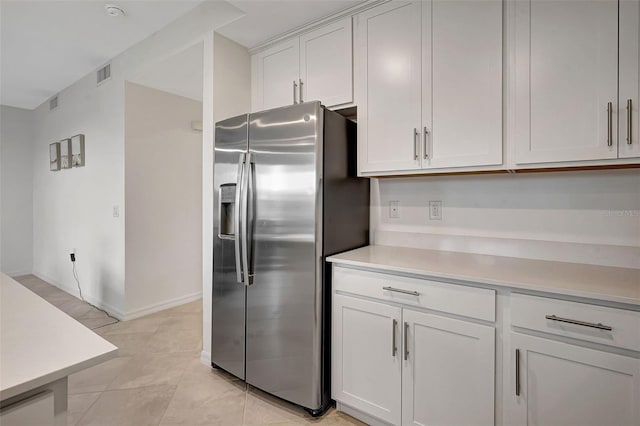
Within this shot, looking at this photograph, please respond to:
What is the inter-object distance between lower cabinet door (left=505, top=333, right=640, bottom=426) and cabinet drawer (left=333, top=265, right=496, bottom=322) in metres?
0.17

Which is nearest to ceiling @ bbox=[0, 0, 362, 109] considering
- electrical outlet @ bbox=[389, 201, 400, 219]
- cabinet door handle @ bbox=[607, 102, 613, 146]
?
electrical outlet @ bbox=[389, 201, 400, 219]

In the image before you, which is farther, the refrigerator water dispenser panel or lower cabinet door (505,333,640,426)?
the refrigerator water dispenser panel

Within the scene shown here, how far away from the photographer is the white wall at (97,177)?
258 centimetres

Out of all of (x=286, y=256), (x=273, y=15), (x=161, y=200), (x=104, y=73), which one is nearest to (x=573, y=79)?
(x=286, y=256)

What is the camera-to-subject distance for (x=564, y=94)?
1.39 m

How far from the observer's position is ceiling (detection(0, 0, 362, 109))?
2031mm

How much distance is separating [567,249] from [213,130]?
2.30m

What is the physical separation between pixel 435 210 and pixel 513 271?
2.19ft

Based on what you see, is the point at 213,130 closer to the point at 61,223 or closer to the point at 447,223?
the point at 447,223

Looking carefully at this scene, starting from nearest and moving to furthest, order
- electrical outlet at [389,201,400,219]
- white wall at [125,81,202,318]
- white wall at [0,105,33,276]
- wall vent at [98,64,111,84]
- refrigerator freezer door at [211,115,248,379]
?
1. refrigerator freezer door at [211,115,248,379]
2. electrical outlet at [389,201,400,219]
3. white wall at [125,81,202,318]
4. wall vent at [98,64,111,84]
5. white wall at [0,105,33,276]

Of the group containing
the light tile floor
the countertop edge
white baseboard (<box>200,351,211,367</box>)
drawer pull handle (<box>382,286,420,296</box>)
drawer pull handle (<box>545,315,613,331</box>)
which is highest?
the countertop edge

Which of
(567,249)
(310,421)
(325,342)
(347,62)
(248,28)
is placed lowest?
(310,421)

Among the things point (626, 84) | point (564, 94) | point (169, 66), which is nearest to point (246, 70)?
point (169, 66)

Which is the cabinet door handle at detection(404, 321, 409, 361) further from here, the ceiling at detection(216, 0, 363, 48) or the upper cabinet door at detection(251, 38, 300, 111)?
the ceiling at detection(216, 0, 363, 48)
